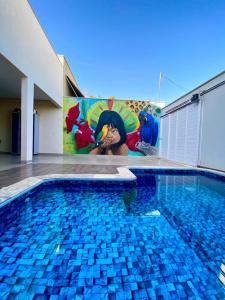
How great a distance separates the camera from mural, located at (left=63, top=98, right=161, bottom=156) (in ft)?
35.1

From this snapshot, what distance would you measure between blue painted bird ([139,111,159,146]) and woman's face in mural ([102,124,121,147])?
1481 millimetres

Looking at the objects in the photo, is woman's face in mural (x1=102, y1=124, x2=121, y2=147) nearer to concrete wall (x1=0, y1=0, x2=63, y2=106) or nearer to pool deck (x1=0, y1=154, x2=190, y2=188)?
concrete wall (x1=0, y1=0, x2=63, y2=106)

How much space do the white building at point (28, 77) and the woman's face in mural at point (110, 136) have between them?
2.52 metres

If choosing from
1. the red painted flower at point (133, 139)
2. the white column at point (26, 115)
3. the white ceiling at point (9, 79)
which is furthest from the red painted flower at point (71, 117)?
A: the white column at point (26, 115)

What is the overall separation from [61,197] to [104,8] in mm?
9601

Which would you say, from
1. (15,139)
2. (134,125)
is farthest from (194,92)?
(15,139)

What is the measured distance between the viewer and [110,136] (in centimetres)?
1098

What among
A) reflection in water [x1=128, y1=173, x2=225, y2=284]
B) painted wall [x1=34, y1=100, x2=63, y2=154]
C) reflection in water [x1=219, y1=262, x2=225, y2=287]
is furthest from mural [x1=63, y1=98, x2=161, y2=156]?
reflection in water [x1=219, y1=262, x2=225, y2=287]

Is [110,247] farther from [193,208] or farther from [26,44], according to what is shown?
[26,44]

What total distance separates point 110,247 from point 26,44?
6.23 m

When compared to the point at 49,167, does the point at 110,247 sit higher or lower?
lower

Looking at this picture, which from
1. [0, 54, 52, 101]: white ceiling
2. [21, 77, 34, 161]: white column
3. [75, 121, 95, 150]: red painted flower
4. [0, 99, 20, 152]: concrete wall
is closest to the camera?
[0, 54, 52, 101]: white ceiling

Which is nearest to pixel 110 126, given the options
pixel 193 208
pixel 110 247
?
pixel 193 208

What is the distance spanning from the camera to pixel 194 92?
678 cm
